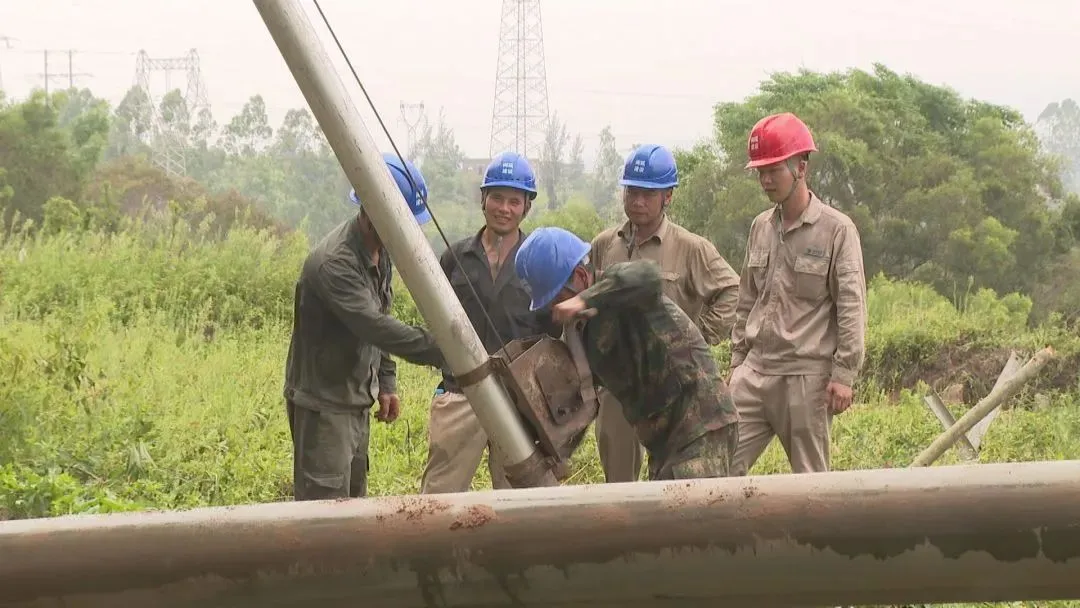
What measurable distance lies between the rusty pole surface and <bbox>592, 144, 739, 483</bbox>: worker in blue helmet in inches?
131

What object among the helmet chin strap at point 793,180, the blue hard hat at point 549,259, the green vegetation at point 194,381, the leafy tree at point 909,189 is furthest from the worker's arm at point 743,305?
the leafy tree at point 909,189

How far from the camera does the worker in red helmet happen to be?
16.9 ft

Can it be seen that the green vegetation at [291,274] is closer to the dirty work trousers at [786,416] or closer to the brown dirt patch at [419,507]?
the dirty work trousers at [786,416]

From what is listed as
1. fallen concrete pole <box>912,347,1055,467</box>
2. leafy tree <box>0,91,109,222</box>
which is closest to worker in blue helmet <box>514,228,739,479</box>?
fallen concrete pole <box>912,347,1055,467</box>

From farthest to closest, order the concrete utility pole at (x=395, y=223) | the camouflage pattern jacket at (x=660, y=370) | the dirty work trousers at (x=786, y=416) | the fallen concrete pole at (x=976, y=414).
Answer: the fallen concrete pole at (x=976, y=414)
the dirty work trousers at (x=786, y=416)
the camouflage pattern jacket at (x=660, y=370)
the concrete utility pole at (x=395, y=223)

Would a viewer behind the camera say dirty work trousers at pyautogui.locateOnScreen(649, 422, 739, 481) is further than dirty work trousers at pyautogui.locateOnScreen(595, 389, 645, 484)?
No

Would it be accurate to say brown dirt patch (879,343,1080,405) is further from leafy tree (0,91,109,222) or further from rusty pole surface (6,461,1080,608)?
leafy tree (0,91,109,222)

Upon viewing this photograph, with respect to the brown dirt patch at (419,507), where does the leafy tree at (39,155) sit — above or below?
above

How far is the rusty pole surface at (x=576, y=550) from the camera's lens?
203 centimetres

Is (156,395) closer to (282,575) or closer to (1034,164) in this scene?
(282,575)

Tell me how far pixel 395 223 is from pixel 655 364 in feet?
3.99

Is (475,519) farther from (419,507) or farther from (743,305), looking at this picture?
(743,305)

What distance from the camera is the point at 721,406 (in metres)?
4.01

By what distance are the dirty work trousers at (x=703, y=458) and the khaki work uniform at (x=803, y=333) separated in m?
1.26
